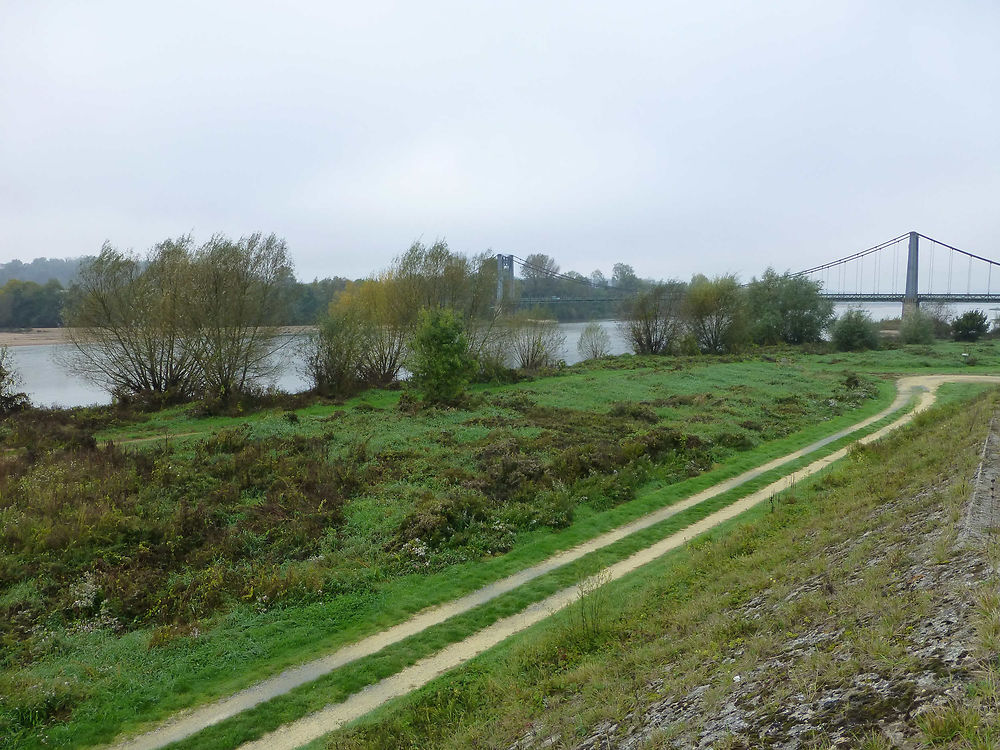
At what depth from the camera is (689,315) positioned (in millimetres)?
53906

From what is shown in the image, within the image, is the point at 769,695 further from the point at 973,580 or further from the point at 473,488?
the point at 473,488

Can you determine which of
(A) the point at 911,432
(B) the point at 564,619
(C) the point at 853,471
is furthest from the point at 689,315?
(B) the point at 564,619

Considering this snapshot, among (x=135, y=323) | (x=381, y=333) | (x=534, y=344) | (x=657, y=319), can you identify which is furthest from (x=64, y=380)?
(x=657, y=319)

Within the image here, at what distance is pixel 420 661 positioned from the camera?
834 centimetres

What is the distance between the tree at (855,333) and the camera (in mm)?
53062

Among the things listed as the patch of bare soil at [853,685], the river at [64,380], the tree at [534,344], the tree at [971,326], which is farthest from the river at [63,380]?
the tree at [971,326]

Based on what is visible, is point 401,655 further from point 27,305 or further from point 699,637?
point 27,305

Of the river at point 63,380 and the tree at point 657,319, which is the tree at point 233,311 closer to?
the river at point 63,380

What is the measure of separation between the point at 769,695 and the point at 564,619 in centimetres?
421

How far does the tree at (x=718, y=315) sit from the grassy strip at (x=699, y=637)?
44725 mm

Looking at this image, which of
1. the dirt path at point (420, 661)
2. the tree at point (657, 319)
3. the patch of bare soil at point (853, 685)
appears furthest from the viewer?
the tree at point (657, 319)

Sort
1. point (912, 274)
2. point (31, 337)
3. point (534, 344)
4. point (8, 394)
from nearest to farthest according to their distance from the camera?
point (8, 394) < point (534, 344) < point (31, 337) < point (912, 274)

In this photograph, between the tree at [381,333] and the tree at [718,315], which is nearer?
the tree at [381,333]

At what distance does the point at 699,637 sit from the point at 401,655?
4.13m
